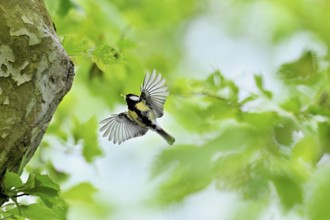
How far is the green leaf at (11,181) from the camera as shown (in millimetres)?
769

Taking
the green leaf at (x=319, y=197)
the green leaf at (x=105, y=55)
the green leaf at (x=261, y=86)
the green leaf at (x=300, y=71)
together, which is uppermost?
the green leaf at (x=300, y=71)

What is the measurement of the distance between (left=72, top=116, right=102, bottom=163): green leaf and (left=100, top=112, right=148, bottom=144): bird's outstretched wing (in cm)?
52

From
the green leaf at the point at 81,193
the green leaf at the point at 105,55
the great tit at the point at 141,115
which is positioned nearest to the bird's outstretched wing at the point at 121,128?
the great tit at the point at 141,115

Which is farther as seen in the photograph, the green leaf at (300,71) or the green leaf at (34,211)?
the green leaf at (300,71)

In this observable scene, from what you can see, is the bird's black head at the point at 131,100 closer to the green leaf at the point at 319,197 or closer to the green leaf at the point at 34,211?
the green leaf at the point at 34,211

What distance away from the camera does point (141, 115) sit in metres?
0.78

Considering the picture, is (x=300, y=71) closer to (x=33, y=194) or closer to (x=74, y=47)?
(x=74, y=47)

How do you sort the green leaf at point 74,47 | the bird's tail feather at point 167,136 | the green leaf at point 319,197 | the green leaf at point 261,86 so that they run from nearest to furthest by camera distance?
the bird's tail feather at point 167,136 < the green leaf at point 74,47 < the green leaf at point 319,197 < the green leaf at point 261,86

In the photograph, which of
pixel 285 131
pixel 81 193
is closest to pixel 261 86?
pixel 285 131

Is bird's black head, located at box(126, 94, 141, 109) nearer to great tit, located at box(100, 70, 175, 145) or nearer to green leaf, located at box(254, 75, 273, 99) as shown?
great tit, located at box(100, 70, 175, 145)

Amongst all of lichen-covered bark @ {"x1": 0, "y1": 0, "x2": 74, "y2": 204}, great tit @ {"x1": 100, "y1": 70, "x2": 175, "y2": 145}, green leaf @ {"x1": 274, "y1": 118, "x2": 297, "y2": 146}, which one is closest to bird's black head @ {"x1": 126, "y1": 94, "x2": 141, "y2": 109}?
great tit @ {"x1": 100, "y1": 70, "x2": 175, "y2": 145}

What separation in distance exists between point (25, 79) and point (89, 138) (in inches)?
21.3

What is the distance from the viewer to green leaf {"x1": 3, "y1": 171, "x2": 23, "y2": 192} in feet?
2.52

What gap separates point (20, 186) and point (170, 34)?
7.31 ft
